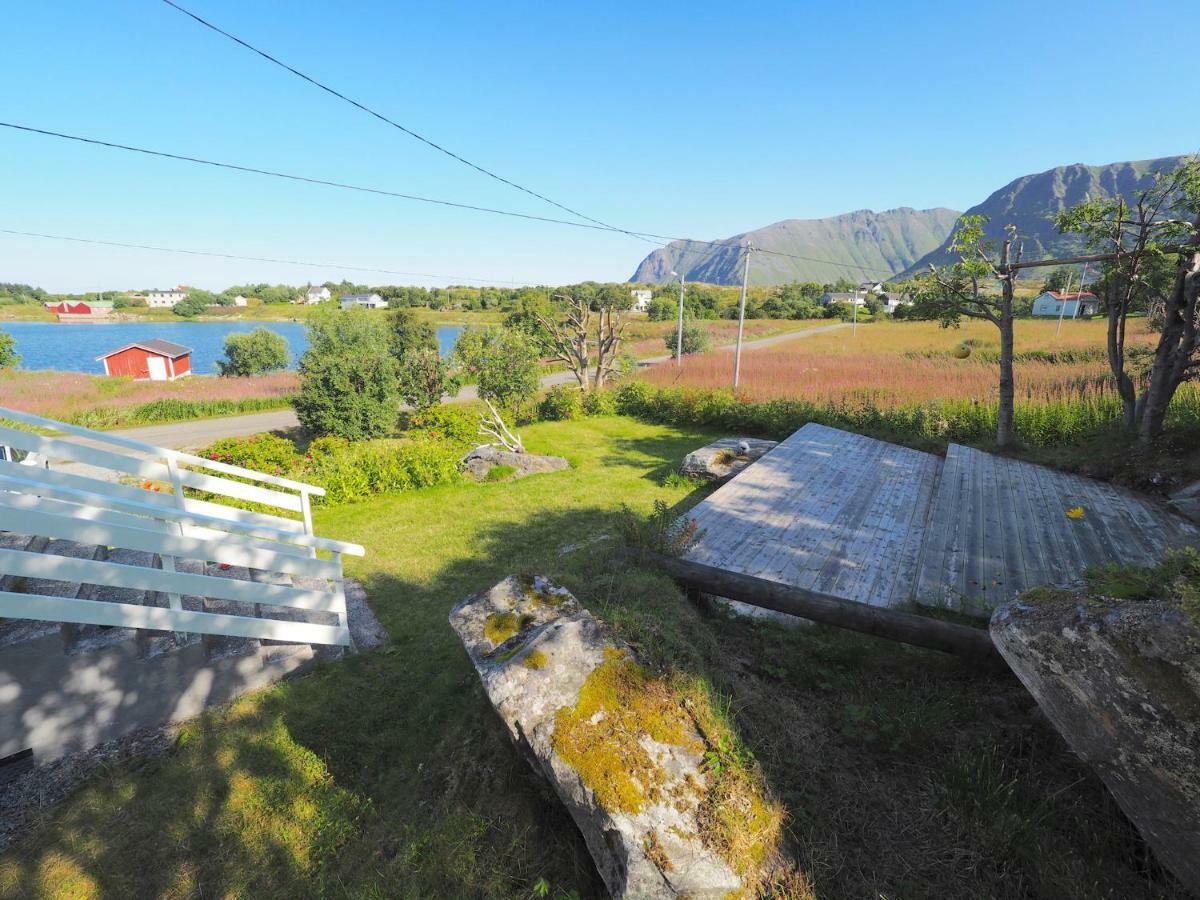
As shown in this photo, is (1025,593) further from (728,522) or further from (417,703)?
(728,522)

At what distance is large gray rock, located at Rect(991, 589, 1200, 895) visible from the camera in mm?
1684

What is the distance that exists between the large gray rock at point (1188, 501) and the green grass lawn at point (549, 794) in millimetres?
6146

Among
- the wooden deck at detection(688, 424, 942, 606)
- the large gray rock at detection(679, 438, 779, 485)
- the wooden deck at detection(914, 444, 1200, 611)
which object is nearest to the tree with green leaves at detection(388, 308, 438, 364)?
the large gray rock at detection(679, 438, 779, 485)

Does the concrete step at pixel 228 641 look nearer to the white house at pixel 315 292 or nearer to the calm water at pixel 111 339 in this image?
the calm water at pixel 111 339

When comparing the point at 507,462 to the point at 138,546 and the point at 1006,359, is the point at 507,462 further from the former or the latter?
the point at 1006,359

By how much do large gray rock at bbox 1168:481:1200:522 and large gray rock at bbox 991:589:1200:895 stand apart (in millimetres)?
7256

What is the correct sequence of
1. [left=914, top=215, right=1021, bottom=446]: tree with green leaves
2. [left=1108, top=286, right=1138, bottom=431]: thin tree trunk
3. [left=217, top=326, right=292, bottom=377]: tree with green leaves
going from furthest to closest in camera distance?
[left=217, top=326, right=292, bottom=377]: tree with green leaves < [left=914, top=215, right=1021, bottom=446]: tree with green leaves < [left=1108, top=286, right=1138, bottom=431]: thin tree trunk

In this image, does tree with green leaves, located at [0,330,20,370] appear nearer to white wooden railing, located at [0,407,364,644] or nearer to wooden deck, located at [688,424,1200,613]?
white wooden railing, located at [0,407,364,644]

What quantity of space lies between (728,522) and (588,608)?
4.16m

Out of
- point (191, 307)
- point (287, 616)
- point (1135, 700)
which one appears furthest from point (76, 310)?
point (1135, 700)

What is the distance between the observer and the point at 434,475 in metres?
10.8

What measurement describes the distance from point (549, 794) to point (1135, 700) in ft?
7.48

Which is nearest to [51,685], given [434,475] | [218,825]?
[218,825]

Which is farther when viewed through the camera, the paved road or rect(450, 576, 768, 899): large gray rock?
the paved road
